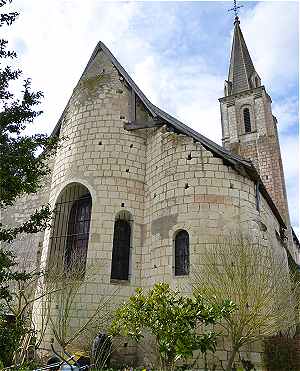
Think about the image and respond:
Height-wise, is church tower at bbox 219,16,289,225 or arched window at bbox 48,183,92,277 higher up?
church tower at bbox 219,16,289,225

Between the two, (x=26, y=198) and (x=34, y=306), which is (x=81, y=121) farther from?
(x=34, y=306)

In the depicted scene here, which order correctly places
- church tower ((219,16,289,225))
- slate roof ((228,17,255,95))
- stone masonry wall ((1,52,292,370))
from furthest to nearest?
slate roof ((228,17,255,95))
church tower ((219,16,289,225))
stone masonry wall ((1,52,292,370))

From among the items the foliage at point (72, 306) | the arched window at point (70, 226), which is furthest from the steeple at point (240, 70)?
the foliage at point (72, 306)

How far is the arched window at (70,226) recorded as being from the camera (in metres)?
13.5

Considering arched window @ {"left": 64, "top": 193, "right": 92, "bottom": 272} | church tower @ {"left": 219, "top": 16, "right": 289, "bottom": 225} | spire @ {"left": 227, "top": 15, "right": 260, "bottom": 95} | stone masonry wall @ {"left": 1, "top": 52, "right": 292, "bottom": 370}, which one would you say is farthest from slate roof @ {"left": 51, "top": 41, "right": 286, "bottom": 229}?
spire @ {"left": 227, "top": 15, "right": 260, "bottom": 95}

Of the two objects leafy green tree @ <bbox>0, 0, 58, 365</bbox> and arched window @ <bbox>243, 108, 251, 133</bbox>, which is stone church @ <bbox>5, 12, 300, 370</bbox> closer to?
leafy green tree @ <bbox>0, 0, 58, 365</bbox>

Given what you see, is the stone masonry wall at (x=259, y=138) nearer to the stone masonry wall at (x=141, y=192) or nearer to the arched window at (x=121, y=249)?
the stone masonry wall at (x=141, y=192)

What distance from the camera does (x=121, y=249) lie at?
13.3m

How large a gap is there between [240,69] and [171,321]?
32936 millimetres

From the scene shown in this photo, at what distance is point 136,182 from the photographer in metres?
14.2

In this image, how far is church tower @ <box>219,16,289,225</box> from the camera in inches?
1061

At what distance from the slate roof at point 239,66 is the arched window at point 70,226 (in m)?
24.4

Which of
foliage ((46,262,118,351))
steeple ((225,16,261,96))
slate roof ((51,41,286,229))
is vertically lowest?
foliage ((46,262,118,351))

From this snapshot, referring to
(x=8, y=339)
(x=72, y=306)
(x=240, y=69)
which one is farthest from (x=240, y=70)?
(x=8, y=339)
